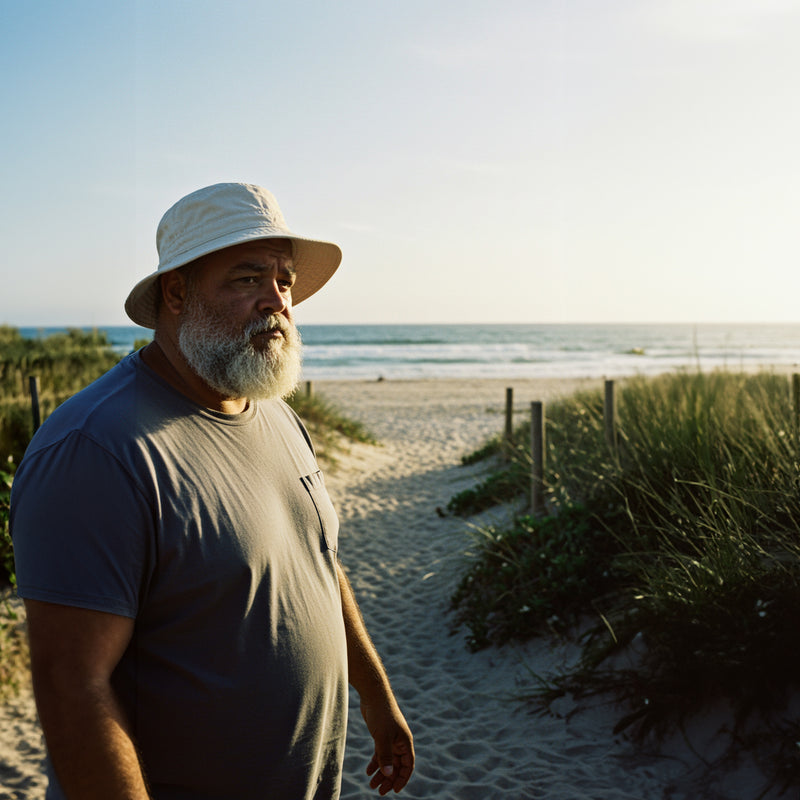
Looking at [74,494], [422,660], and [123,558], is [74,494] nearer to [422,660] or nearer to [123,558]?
[123,558]

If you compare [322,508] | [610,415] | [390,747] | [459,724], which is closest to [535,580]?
[459,724]

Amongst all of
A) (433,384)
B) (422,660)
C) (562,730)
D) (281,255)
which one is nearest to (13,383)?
(422,660)

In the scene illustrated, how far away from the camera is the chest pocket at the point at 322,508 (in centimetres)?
204

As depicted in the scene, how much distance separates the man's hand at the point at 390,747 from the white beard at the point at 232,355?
1.08m

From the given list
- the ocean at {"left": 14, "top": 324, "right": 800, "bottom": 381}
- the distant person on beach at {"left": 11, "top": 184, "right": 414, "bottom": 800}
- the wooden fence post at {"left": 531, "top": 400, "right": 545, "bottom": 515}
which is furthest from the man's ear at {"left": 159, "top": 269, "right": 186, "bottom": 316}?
the ocean at {"left": 14, "top": 324, "right": 800, "bottom": 381}

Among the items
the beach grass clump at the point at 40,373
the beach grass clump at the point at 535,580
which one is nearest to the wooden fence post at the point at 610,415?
the beach grass clump at the point at 535,580

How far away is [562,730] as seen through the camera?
13.8 feet

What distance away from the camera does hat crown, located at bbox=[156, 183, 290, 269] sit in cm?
190

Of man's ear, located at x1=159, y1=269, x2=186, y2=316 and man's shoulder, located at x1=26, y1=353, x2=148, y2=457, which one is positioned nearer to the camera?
man's shoulder, located at x1=26, y1=353, x2=148, y2=457

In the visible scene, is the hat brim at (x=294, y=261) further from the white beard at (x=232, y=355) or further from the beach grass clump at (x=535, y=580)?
the beach grass clump at (x=535, y=580)

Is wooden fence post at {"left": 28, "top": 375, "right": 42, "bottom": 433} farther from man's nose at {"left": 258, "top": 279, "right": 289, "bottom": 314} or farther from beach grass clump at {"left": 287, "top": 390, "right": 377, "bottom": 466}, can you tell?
man's nose at {"left": 258, "top": 279, "right": 289, "bottom": 314}

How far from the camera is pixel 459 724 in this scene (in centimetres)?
456

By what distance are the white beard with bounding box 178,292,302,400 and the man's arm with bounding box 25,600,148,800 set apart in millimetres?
667

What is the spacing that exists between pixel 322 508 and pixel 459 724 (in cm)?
308
